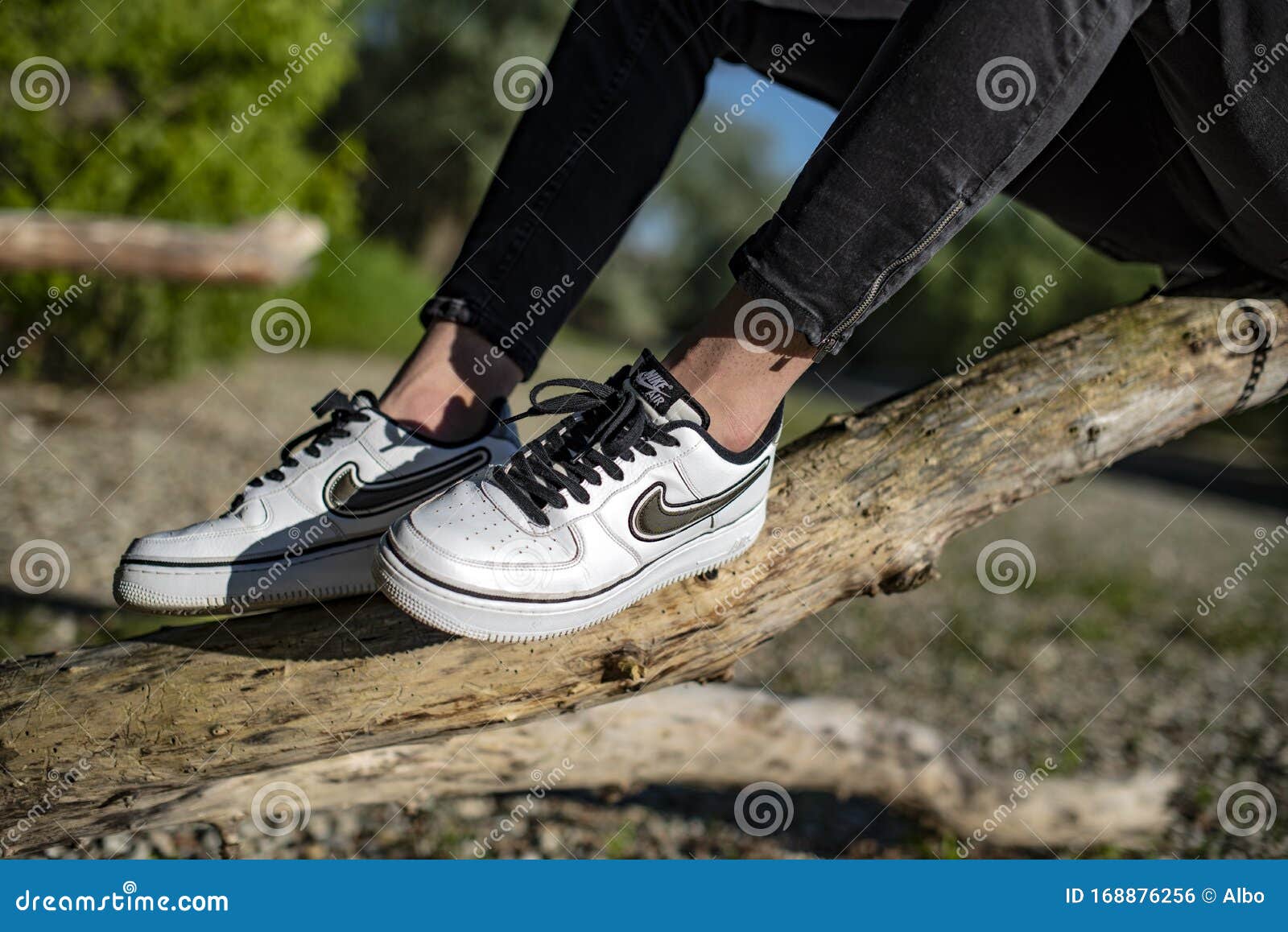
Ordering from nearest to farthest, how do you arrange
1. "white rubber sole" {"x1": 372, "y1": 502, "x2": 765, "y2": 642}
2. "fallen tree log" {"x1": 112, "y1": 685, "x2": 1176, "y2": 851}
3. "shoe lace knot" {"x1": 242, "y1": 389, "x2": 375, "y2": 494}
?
"white rubber sole" {"x1": 372, "y1": 502, "x2": 765, "y2": 642} → "shoe lace knot" {"x1": 242, "y1": 389, "x2": 375, "y2": 494} → "fallen tree log" {"x1": 112, "y1": 685, "x2": 1176, "y2": 851}

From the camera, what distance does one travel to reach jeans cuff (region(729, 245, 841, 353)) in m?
1.27

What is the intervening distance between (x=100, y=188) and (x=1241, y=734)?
9469 mm

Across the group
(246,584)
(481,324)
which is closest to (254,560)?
(246,584)

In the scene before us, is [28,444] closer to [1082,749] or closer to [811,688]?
[811,688]

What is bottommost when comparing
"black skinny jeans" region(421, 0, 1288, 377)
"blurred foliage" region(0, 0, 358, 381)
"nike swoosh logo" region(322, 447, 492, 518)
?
"nike swoosh logo" region(322, 447, 492, 518)

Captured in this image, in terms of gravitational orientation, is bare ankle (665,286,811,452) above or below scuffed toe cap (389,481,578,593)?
above

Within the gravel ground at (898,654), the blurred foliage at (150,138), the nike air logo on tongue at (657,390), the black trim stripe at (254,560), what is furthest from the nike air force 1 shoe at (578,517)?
the blurred foliage at (150,138)

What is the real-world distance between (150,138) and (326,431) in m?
8.45

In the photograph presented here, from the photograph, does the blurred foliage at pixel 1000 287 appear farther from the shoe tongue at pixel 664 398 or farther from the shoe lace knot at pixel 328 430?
the shoe tongue at pixel 664 398

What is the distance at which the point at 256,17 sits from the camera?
352 inches

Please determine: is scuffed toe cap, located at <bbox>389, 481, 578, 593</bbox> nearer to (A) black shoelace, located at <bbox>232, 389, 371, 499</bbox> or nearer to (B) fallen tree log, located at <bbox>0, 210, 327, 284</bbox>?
(A) black shoelace, located at <bbox>232, 389, 371, 499</bbox>

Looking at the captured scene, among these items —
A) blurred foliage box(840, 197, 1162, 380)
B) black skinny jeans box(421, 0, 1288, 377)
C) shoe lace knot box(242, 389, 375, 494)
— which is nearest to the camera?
black skinny jeans box(421, 0, 1288, 377)

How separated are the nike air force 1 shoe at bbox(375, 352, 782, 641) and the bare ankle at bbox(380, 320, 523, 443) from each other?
199 millimetres

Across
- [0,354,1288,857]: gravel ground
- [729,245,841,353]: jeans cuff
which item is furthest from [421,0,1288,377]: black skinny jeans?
[0,354,1288,857]: gravel ground
